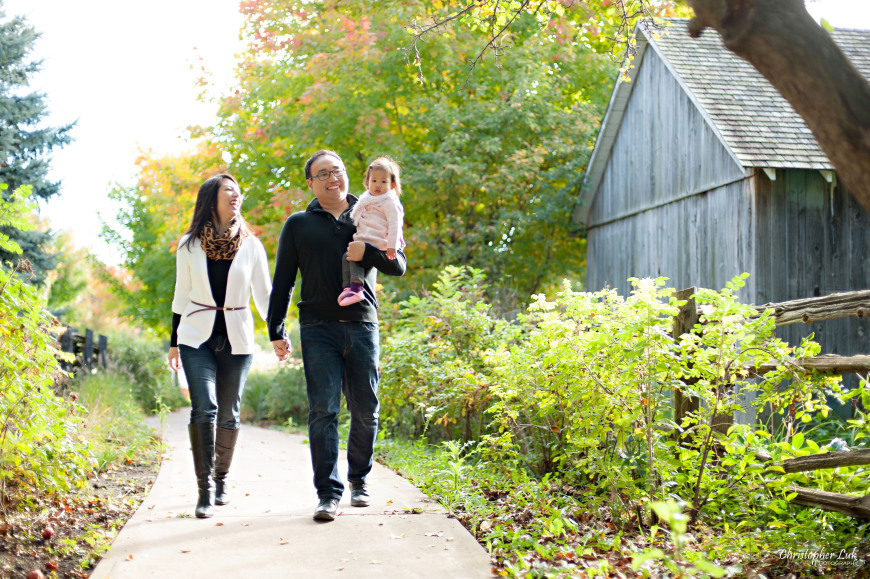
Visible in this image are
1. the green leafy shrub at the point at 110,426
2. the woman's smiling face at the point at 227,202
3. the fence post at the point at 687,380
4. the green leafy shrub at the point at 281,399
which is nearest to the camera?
the woman's smiling face at the point at 227,202

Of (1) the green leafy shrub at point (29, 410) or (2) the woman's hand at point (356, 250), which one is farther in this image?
(2) the woman's hand at point (356, 250)

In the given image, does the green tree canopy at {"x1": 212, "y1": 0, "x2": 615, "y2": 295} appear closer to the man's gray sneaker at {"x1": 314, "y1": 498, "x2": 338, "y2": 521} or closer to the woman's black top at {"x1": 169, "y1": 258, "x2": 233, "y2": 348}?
the woman's black top at {"x1": 169, "y1": 258, "x2": 233, "y2": 348}

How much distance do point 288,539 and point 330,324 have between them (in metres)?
1.27

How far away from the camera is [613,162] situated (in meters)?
14.4

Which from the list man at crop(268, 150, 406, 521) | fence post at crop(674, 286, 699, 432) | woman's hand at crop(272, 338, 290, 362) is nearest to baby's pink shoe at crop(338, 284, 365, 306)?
man at crop(268, 150, 406, 521)

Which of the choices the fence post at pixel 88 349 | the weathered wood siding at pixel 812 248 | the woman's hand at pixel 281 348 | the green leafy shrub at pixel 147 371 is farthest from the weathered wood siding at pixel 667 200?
the fence post at pixel 88 349

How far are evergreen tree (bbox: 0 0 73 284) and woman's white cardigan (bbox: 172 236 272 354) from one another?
9513 mm

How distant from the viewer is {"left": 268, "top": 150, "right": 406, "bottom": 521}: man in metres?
4.67

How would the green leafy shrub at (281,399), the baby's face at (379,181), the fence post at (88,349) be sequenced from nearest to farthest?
1. the baby's face at (379,181)
2. the green leafy shrub at (281,399)
3. the fence post at (88,349)

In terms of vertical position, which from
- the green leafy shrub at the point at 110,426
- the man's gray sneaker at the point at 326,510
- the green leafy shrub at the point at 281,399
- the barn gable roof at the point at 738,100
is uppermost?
the barn gable roof at the point at 738,100

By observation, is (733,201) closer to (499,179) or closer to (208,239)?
(499,179)

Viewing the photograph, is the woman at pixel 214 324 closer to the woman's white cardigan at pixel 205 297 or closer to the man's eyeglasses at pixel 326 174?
the woman's white cardigan at pixel 205 297

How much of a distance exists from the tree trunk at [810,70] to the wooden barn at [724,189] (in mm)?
6089

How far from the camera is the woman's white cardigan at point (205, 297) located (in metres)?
4.78
